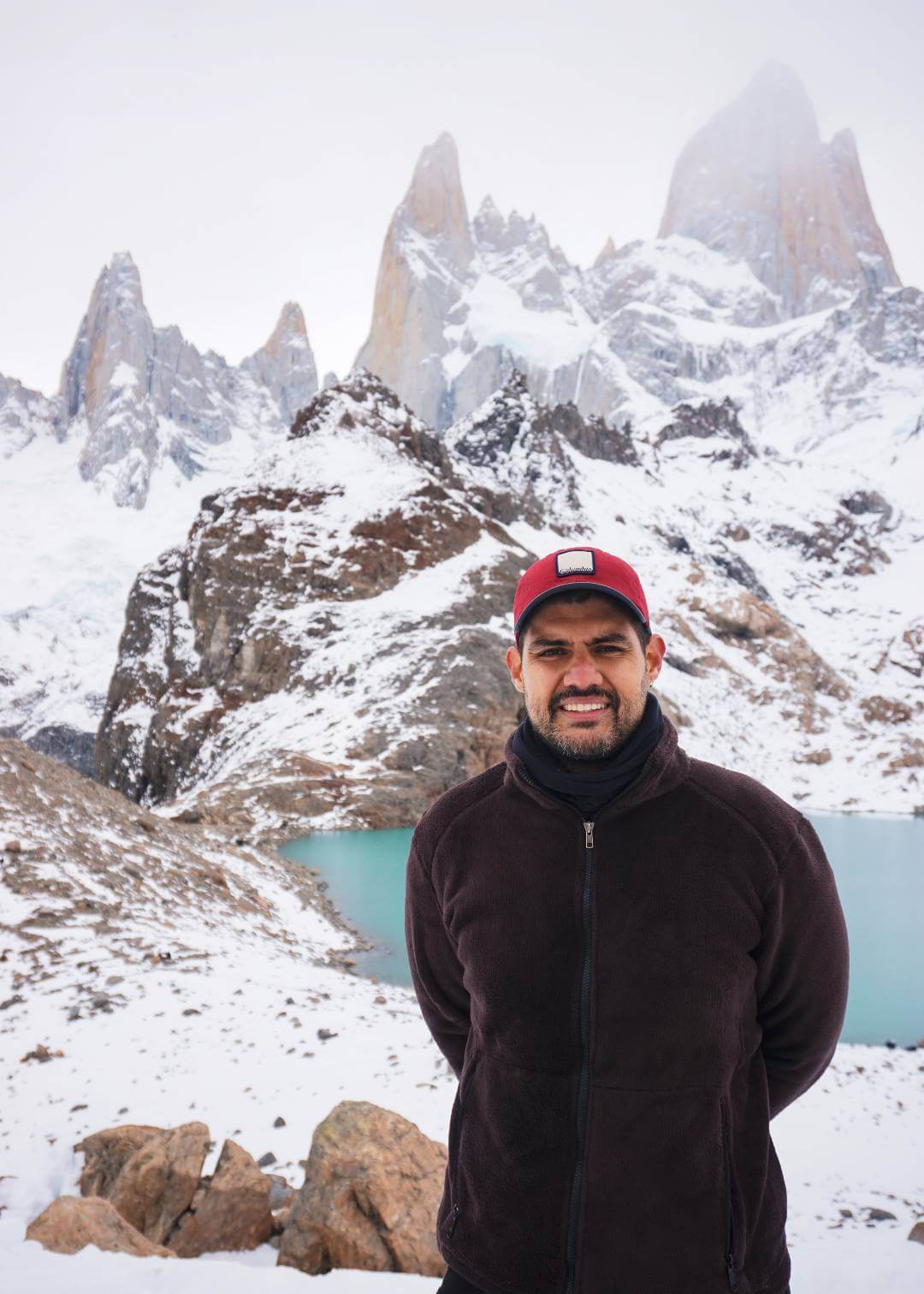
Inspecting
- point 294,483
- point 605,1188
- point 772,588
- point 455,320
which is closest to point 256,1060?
point 605,1188

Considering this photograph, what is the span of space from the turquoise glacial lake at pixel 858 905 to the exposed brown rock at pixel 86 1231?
31.4ft

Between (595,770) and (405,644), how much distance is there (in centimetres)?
3709

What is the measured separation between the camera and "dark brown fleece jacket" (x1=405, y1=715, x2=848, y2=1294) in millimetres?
2152

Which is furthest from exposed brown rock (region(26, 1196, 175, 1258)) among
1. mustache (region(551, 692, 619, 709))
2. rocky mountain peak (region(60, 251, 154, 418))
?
rocky mountain peak (region(60, 251, 154, 418))

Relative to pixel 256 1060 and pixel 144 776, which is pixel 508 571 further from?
pixel 256 1060

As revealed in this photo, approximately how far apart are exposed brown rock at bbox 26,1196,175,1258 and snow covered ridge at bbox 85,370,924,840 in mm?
23217

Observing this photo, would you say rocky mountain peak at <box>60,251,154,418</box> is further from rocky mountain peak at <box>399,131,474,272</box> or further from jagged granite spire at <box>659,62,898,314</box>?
jagged granite spire at <box>659,62,898,314</box>

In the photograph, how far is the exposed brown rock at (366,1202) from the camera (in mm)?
3930

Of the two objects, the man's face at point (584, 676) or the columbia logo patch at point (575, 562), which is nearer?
the man's face at point (584, 676)

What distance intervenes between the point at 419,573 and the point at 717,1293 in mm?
43142

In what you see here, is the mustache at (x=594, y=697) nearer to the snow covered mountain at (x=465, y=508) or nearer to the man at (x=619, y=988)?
the man at (x=619, y=988)

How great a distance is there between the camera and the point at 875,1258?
437 cm

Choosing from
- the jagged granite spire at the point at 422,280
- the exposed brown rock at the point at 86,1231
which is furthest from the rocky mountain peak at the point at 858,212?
the exposed brown rock at the point at 86,1231

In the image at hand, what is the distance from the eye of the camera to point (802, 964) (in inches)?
92.8
